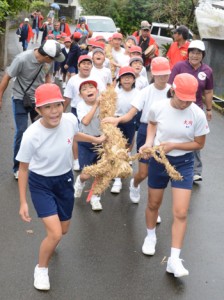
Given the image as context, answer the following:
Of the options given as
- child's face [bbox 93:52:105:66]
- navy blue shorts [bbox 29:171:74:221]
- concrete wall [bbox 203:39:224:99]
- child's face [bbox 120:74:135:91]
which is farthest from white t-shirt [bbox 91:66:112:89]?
concrete wall [bbox 203:39:224:99]

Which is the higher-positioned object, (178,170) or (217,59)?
(178,170)

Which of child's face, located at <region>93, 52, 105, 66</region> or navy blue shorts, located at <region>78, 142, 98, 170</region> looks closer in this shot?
navy blue shorts, located at <region>78, 142, 98, 170</region>

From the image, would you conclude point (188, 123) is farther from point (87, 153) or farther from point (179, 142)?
point (87, 153)

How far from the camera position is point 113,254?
17.8 feet

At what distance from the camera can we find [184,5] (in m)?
24.3

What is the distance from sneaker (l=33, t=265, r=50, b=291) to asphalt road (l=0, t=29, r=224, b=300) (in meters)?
0.06

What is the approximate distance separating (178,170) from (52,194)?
1.27 metres

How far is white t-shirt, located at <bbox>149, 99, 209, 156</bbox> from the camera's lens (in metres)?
4.86

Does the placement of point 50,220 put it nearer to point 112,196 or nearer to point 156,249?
point 156,249

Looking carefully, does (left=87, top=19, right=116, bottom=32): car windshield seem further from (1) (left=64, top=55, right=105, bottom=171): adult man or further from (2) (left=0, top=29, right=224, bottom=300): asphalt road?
(2) (left=0, top=29, right=224, bottom=300): asphalt road

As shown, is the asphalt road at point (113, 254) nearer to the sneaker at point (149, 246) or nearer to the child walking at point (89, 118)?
the sneaker at point (149, 246)

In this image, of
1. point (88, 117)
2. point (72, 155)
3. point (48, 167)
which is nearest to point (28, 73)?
point (88, 117)

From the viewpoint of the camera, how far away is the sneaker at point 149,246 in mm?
5432

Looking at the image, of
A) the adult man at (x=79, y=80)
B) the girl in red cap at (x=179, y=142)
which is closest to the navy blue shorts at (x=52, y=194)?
the girl in red cap at (x=179, y=142)
